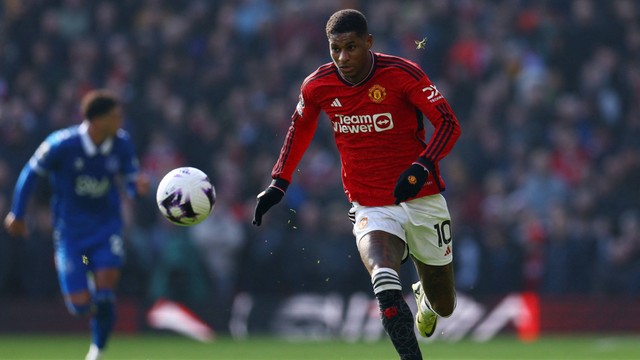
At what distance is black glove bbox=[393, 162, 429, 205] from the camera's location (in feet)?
26.4

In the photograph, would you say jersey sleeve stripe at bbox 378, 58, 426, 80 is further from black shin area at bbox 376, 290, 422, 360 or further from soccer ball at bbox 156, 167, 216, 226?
soccer ball at bbox 156, 167, 216, 226

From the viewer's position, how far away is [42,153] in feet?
39.9

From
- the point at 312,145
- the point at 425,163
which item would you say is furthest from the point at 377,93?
the point at 312,145

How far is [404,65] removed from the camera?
28.3ft

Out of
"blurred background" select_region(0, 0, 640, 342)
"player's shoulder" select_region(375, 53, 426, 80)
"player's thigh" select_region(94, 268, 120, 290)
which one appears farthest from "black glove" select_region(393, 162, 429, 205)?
→ "blurred background" select_region(0, 0, 640, 342)

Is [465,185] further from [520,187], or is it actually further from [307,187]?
[307,187]

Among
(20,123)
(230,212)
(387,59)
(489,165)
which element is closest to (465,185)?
(489,165)

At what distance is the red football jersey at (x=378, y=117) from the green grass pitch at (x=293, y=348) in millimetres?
4362

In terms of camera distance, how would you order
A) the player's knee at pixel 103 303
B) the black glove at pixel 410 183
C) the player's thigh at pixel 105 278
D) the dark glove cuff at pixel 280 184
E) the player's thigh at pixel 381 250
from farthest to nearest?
the player's thigh at pixel 105 278
the player's knee at pixel 103 303
the dark glove cuff at pixel 280 184
the player's thigh at pixel 381 250
the black glove at pixel 410 183

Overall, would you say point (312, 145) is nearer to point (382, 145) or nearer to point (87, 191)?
point (87, 191)

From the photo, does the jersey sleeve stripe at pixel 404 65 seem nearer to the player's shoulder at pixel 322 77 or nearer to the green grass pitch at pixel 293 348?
the player's shoulder at pixel 322 77

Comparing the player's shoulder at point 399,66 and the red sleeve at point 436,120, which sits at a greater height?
the player's shoulder at point 399,66

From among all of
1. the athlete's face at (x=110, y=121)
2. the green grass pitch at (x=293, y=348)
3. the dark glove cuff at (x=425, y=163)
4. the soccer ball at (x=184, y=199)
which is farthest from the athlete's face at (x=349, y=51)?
the green grass pitch at (x=293, y=348)

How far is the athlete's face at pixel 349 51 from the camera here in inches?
330
